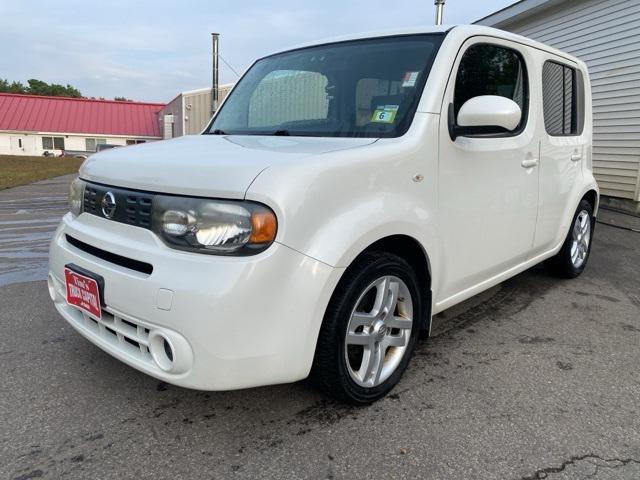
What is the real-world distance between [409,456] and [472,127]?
5.40 feet

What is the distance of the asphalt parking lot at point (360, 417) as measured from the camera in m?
1.92

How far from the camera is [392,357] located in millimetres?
2439

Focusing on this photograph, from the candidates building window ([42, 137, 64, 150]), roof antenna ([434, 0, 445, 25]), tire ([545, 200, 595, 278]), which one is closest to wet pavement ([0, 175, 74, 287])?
tire ([545, 200, 595, 278])

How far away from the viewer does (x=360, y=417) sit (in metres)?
2.23

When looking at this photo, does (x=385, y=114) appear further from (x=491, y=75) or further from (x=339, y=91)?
(x=491, y=75)

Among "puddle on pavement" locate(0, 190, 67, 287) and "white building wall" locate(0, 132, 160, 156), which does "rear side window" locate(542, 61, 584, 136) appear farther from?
"white building wall" locate(0, 132, 160, 156)

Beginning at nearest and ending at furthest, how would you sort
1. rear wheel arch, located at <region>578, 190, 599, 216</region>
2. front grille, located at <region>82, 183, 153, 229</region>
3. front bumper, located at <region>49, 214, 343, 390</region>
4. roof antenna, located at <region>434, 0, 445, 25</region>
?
front bumper, located at <region>49, 214, 343, 390</region>, front grille, located at <region>82, 183, 153, 229</region>, rear wheel arch, located at <region>578, 190, 599, 216</region>, roof antenna, located at <region>434, 0, 445, 25</region>

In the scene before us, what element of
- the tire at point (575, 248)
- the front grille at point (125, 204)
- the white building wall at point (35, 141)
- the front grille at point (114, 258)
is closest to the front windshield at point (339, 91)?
the front grille at point (125, 204)

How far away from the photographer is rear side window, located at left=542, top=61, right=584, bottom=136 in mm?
3404

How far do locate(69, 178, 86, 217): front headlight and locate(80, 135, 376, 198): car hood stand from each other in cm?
5

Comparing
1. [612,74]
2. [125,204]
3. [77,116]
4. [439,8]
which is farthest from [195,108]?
[77,116]

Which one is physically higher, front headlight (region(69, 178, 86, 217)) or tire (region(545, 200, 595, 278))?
front headlight (region(69, 178, 86, 217))

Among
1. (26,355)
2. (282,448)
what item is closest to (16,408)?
(26,355)

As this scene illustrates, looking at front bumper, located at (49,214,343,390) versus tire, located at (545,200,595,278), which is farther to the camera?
tire, located at (545,200,595,278)
